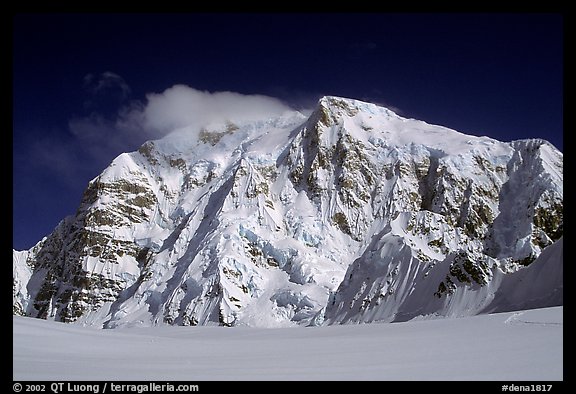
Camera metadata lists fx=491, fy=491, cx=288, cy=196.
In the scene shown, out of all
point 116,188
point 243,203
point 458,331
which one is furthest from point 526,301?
point 116,188

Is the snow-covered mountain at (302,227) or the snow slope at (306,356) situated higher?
the snow slope at (306,356)

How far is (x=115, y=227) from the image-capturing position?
176 meters

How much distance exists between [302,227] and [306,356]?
133 m

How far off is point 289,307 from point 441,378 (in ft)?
361

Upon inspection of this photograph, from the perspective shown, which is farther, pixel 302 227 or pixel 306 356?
pixel 302 227

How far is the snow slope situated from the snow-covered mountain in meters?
54.7

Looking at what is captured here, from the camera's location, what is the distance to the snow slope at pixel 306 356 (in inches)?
267

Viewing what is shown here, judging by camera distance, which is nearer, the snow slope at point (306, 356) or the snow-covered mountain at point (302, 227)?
the snow slope at point (306, 356)

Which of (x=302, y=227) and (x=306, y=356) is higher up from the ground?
(x=306, y=356)

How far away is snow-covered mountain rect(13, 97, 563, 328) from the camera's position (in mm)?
83750

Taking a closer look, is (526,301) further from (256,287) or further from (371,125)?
(371,125)

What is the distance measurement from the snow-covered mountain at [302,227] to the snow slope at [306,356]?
54.7 metres

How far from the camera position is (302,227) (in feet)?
465

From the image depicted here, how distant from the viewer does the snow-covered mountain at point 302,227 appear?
8375 centimetres
